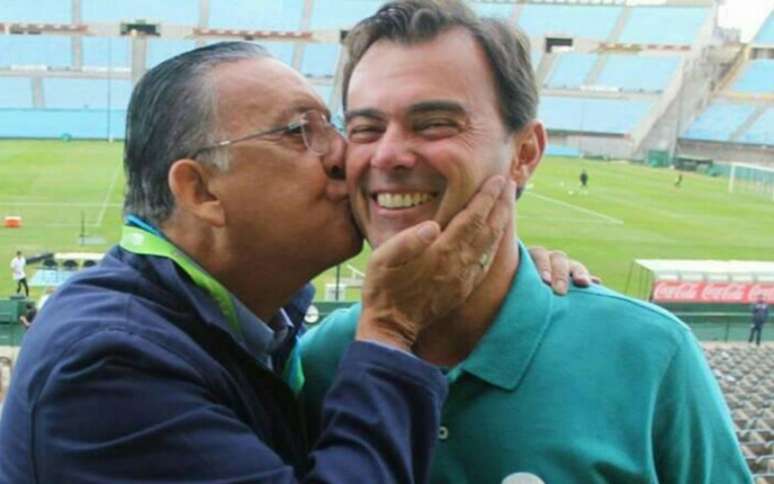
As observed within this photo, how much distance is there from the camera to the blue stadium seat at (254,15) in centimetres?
5328

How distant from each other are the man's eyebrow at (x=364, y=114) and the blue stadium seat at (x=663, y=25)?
57.1 m

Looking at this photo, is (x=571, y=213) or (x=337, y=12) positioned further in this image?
(x=337, y=12)

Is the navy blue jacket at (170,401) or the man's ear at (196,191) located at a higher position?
the man's ear at (196,191)

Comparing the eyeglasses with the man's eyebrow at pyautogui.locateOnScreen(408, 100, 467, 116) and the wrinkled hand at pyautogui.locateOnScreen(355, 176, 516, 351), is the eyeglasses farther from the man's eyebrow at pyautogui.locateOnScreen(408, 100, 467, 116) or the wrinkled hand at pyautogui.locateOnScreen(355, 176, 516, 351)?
the wrinkled hand at pyautogui.locateOnScreen(355, 176, 516, 351)

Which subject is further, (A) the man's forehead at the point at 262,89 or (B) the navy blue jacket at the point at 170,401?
(A) the man's forehead at the point at 262,89

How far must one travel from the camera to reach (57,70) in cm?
5106

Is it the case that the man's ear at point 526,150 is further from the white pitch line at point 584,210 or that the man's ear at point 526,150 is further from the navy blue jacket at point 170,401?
the white pitch line at point 584,210

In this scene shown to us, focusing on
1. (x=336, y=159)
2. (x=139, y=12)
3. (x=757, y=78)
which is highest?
(x=336, y=159)

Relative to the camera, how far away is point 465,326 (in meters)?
2.12

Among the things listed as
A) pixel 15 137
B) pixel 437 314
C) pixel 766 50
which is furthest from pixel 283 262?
pixel 766 50

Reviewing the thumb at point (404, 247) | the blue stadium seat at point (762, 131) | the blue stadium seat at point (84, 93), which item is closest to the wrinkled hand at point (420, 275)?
the thumb at point (404, 247)

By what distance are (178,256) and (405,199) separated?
529mm

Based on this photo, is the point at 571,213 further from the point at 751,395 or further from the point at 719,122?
the point at 719,122

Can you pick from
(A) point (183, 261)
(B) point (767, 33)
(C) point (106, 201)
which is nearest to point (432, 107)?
(A) point (183, 261)
